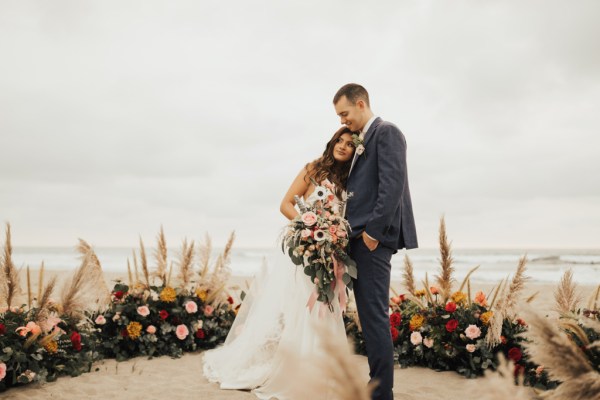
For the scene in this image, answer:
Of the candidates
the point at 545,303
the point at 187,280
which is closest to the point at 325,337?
the point at 187,280

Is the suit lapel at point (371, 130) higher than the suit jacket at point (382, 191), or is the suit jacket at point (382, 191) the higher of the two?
the suit lapel at point (371, 130)

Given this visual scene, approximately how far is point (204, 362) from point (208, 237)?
150 centimetres

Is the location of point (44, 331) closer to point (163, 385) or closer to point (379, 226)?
point (163, 385)

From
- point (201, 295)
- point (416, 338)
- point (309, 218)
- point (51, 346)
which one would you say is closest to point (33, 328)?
point (51, 346)

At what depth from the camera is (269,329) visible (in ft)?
16.2

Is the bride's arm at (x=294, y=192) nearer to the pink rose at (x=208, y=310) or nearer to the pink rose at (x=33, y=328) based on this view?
the pink rose at (x=208, y=310)

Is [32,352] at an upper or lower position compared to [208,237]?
lower

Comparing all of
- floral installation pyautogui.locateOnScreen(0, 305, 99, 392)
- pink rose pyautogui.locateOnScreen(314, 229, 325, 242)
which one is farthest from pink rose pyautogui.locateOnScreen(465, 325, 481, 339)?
floral installation pyautogui.locateOnScreen(0, 305, 99, 392)

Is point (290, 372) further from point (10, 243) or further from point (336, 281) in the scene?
point (10, 243)

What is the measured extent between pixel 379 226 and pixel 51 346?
143 inches

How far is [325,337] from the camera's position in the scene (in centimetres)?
60

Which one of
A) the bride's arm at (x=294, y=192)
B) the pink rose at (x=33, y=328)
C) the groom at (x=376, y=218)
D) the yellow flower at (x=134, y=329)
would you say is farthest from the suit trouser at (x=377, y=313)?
the yellow flower at (x=134, y=329)

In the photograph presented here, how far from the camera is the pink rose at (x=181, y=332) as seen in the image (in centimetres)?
585

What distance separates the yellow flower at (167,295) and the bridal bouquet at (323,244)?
2611mm
